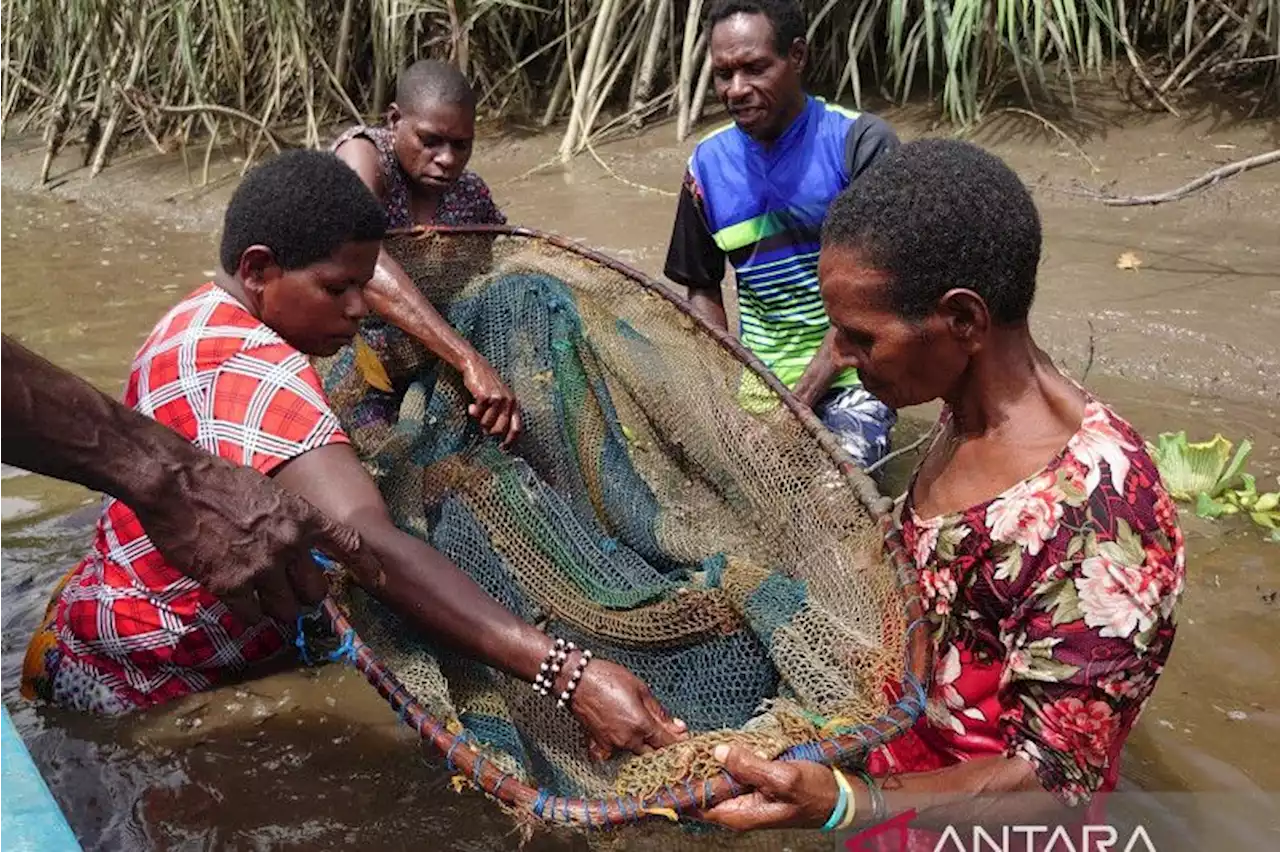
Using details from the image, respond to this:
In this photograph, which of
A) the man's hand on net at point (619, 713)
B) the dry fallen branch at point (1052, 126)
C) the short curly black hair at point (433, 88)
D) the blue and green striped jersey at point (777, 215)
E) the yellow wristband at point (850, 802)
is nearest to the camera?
the yellow wristband at point (850, 802)

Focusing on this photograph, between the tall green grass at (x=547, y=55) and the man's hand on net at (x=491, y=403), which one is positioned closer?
the man's hand on net at (x=491, y=403)

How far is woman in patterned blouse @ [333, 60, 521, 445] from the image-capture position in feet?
10.2

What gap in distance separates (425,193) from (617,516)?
50.7 inches

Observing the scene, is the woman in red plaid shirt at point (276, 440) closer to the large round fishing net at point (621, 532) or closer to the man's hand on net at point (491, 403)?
the large round fishing net at point (621, 532)

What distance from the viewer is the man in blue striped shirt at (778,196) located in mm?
3184

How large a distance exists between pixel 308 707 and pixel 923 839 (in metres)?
1.63

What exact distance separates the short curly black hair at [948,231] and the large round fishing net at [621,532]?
0.51 metres

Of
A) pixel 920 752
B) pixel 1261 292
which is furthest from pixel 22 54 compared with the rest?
pixel 920 752

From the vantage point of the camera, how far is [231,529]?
67.4 inches

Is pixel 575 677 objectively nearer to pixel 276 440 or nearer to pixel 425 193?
pixel 276 440

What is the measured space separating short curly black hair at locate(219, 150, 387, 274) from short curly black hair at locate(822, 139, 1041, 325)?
42.5 inches

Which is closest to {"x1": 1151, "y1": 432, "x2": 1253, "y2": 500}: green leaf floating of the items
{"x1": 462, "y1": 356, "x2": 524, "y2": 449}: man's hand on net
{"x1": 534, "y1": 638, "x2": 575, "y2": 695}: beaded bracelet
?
{"x1": 462, "y1": 356, "x2": 524, "y2": 449}: man's hand on net

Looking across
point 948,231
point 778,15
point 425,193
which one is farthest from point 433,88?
point 948,231

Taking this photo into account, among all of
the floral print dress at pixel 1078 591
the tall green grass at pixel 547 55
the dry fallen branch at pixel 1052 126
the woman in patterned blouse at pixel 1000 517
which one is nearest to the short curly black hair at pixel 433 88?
the woman in patterned blouse at pixel 1000 517
